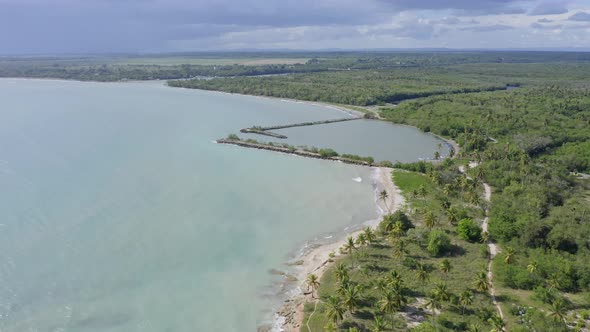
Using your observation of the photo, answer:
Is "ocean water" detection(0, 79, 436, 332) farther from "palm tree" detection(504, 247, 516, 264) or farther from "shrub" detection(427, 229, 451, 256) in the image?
"palm tree" detection(504, 247, 516, 264)

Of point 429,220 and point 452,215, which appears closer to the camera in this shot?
point 429,220

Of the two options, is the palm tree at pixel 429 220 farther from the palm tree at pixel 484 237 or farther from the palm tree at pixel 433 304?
the palm tree at pixel 433 304

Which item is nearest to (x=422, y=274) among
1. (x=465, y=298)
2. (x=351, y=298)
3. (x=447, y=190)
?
(x=465, y=298)

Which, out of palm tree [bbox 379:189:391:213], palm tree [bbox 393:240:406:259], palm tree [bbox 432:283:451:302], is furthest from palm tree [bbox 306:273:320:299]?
palm tree [bbox 379:189:391:213]

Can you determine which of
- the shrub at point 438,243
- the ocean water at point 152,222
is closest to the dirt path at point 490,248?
the shrub at point 438,243

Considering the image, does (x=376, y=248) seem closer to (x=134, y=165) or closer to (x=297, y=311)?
(x=297, y=311)

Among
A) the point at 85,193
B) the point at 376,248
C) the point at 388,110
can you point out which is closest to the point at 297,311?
the point at 376,248

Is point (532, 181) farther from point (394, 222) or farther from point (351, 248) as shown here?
point (351, 248)

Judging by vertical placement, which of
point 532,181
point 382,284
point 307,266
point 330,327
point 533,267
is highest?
point 532,181
